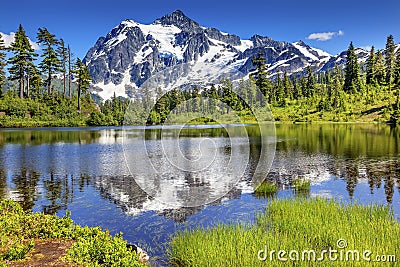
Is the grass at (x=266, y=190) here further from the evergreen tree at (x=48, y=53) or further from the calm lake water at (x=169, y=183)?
the evergreen tree at (x=48, y=53)

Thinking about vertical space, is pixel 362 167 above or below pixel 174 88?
below

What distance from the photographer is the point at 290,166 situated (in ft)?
89.5

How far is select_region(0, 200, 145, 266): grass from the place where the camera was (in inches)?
303

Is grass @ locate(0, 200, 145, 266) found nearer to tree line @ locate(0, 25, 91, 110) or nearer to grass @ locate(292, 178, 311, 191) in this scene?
grass @ locate(292, 178, 311, 191)

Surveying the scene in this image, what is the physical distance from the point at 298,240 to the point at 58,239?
6.85 meters

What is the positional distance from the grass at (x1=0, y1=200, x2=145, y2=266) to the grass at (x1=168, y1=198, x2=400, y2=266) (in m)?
1.66

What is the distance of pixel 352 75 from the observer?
379 ft

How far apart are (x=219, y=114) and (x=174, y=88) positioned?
5320 millimetres

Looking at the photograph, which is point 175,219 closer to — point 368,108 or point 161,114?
point 161,114

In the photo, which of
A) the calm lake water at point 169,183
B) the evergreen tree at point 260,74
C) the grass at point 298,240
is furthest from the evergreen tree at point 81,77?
the grass at point 298,240

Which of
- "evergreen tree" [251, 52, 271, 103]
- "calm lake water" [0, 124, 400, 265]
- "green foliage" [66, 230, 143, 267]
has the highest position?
"evergreen tree" [251, 52, 271, 103]

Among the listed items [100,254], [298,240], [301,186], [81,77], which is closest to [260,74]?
[301,186]

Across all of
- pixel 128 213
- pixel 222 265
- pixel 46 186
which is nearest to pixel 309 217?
pixel 222 265

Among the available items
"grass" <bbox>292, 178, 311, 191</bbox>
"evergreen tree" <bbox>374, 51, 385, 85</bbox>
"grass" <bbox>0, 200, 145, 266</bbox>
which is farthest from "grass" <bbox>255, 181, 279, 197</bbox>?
"evergreen tree" <bbox>374, 51, 385, 85</bbox>
